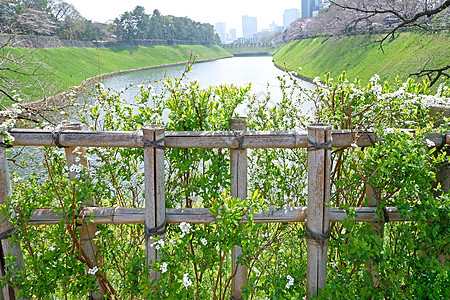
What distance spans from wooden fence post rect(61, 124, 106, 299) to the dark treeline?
2544 centimetres

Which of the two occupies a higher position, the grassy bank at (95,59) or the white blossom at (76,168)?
the grassy bank at (95,59)

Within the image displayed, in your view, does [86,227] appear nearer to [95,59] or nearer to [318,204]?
[318,204]

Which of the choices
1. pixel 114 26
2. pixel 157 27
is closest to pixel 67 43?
pixel 114 26

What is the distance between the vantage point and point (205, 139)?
97.2 inches

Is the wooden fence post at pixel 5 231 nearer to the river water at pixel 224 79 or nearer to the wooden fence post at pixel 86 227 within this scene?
the wooden fence post at pixel 86 227

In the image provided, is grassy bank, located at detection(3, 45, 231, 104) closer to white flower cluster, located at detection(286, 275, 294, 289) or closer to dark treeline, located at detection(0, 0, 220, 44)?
dark treeline, located at detection(0, 0, 220, 44)

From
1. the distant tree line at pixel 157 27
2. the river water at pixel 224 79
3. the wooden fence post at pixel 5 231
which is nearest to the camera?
the wooden fence post at pixel 5 231

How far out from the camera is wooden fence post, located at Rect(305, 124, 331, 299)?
7.93 ft

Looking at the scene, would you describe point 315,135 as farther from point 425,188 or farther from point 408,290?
point 408,290

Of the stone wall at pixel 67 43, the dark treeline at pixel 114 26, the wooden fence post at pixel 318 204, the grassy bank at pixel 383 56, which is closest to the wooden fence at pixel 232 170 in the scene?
the wooden fence post at pixel 318 204

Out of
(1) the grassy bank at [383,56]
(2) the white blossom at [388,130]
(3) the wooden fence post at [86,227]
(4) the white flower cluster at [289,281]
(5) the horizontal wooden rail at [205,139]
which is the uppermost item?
(1) the grassy bank at [383,56]

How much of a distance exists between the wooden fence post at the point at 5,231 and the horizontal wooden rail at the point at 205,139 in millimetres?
233

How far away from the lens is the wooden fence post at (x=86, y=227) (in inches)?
106

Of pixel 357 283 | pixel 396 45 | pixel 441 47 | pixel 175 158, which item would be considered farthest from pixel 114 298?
pixel 396 45
